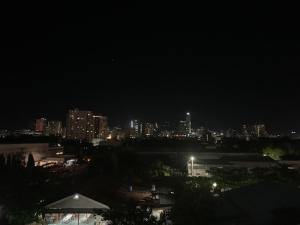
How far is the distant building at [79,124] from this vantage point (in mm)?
74438

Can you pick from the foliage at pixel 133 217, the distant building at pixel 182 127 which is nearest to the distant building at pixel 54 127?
the distant building at pixel 182 127

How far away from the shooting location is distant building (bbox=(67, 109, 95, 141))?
7444 cm

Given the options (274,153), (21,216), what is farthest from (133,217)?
(274,153)

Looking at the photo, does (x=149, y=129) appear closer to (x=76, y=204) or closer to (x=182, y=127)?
(x=182, y=127)

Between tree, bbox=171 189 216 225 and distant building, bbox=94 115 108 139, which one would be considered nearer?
tree, bbox=171 189 216 225

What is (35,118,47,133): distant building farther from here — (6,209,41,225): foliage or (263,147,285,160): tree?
(6,209,41,225): foliage

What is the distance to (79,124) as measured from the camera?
7512cm

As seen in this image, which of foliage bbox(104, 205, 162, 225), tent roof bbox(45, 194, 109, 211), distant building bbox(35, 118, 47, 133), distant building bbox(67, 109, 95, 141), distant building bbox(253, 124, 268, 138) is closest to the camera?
foliage bbox(104, 205, 162, 225)

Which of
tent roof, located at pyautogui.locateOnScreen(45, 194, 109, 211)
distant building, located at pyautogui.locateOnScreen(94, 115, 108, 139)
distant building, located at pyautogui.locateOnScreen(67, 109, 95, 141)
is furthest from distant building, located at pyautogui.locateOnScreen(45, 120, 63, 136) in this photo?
tent roof, located at pyautogui.locateOnScreen(45, 194, 109, 211)

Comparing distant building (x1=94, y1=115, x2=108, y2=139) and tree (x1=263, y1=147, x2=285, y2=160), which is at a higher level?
distant building (x1=94, y1=115, x2=108, y2=139)

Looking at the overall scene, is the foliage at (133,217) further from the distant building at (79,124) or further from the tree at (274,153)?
the distant building at (79,124)

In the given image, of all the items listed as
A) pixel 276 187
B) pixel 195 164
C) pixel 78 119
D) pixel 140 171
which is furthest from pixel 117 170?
pixel 78 119

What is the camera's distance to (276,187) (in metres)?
6.86

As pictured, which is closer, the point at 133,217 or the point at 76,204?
the point at 133,217
